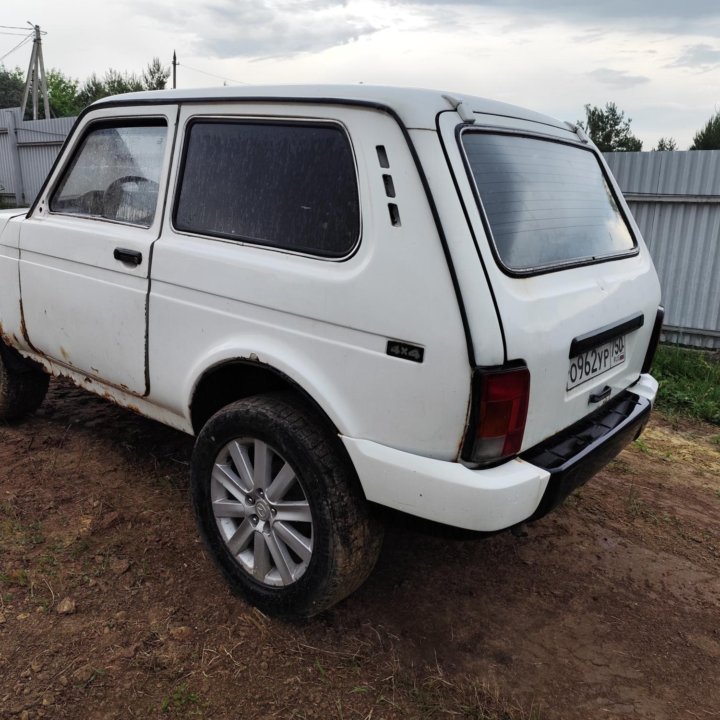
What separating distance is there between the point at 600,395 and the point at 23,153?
60.2 ft

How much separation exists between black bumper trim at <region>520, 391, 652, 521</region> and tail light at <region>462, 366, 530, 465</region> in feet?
0.62

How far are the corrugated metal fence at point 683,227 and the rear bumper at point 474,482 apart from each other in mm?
5267

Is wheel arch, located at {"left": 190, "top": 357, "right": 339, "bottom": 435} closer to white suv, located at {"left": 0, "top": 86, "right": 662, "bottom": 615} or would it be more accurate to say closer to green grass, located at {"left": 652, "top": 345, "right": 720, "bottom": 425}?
white suv, located at {"left": 0, "top": 86, "right": 662, "bottom": 615}

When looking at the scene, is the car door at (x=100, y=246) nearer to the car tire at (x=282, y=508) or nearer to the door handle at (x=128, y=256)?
the door handle at (x=128, y=256)

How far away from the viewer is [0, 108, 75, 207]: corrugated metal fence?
54.1 ft

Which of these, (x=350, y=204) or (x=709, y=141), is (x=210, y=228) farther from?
(x=709, y=141)

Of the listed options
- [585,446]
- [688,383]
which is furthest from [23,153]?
[585,446]

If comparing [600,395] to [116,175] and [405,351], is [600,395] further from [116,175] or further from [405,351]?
[116,175]

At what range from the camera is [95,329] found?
3115 millimetres

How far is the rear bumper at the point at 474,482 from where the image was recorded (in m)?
1.99

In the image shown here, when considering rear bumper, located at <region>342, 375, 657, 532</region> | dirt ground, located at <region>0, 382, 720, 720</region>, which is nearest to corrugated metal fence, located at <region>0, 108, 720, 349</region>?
dirt ground, located at <region>0, 382, 720, 720</region>

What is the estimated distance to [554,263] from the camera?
2.41 meters

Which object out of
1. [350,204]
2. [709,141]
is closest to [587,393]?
[350,204]

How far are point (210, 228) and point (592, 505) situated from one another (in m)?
2.48
